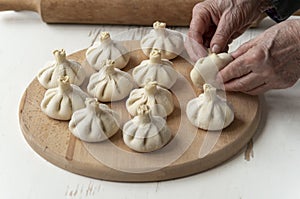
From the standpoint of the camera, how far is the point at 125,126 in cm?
Result: 136

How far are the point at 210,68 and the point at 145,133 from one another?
297 millimetres

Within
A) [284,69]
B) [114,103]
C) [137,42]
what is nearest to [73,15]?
[137,42]

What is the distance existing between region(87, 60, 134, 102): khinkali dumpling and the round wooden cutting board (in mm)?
30

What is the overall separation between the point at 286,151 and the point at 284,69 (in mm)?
210

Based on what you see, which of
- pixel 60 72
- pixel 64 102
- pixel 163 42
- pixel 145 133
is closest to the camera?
pixel 145 133

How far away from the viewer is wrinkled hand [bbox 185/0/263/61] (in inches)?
61.8

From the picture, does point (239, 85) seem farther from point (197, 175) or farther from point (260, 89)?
point (197, 175)

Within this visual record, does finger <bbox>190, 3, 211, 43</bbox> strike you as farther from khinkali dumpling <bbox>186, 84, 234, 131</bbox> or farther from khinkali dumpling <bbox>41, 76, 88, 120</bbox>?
khinkali dumpling <bbox>41, 76, 88, 120</bbox>

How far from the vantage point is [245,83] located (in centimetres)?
147

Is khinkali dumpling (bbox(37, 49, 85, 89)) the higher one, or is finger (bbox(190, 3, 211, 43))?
finger (bbox(190, 3, 211, 43))

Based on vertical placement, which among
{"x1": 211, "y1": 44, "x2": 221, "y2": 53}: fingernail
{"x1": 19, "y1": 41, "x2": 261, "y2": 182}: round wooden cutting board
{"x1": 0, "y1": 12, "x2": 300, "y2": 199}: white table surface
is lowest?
{"x1": 0, "y1": 12, "x2": 300, "y2": 199}: white table surface

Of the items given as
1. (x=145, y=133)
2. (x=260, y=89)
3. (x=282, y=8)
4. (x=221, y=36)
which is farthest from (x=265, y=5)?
(x=145, y=133)

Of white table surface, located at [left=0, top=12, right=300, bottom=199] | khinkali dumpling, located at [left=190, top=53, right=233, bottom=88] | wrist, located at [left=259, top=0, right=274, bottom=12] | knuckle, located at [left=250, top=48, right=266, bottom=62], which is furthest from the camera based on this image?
wrist, located at [left=259, top=0, right=274, bottom=12]

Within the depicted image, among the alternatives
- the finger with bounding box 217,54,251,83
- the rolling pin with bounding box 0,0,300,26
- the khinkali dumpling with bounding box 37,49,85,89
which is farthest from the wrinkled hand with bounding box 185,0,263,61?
the khinkali dumpling with bounding box 37,49,85,89
